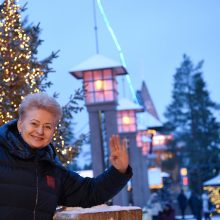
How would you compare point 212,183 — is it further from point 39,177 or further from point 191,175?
point 191,175

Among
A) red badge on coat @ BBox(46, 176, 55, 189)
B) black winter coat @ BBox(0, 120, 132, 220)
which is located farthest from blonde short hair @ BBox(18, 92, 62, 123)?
red badge on coat @ BBox(46, 176, 55, 189)

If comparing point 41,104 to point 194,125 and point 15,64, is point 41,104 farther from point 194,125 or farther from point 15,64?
point 194,125

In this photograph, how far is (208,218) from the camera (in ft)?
84.1

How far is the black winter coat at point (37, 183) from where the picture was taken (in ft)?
7.86

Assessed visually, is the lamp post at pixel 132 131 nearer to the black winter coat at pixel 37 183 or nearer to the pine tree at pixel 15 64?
the pine tree at pixel 15 64

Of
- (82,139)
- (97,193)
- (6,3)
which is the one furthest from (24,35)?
(97,193)

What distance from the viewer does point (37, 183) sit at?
2.46 meters

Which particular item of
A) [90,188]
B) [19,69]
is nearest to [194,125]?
[19,69]

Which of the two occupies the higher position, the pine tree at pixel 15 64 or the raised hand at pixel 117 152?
the pine tree at pixel 15 64

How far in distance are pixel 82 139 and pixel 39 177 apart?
715cm

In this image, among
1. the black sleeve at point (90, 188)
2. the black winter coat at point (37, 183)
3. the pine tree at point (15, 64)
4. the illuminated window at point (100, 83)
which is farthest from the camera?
the illuminated window at point (100, 83)

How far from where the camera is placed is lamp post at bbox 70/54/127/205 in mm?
17719

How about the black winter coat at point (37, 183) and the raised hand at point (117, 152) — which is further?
the raised hand at point (117, 152)

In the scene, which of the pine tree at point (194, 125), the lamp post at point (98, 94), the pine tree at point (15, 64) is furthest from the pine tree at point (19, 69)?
the pine tree at point (194, 125)
